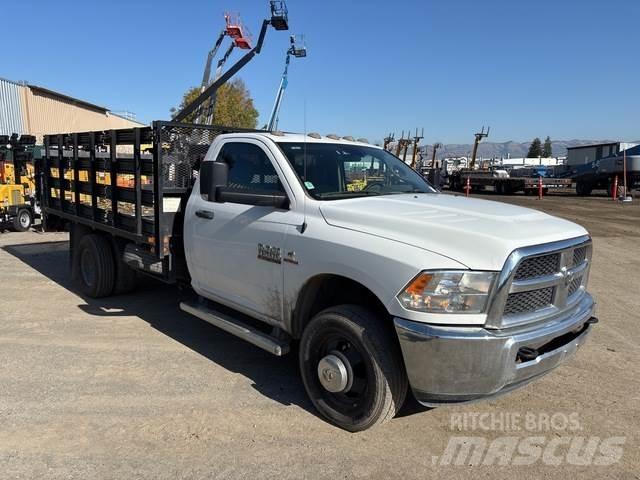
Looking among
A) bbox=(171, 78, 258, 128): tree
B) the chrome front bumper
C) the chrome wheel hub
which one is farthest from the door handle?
bbox=(171, 78, 258, 128): tree

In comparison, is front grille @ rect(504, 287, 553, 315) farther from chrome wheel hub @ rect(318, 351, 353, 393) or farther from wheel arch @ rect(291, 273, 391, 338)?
chrome wheel hub @ rect(318, 351, 353, 393)

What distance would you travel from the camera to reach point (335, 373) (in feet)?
11.4

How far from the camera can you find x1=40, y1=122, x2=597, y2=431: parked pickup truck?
9.77 ft

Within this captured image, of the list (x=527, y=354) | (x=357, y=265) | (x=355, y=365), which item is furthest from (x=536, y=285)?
(x=355, y=365)

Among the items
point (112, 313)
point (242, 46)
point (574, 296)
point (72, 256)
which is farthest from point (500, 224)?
point (242, 46)

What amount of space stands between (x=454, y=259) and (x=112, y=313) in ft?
15.7

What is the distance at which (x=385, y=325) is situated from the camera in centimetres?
337

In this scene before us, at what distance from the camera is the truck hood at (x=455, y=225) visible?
299 cm

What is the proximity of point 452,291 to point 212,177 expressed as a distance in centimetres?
210

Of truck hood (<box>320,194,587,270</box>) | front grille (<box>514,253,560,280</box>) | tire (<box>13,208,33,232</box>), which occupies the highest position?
truck hood (<box>320,194,587,270</box>)

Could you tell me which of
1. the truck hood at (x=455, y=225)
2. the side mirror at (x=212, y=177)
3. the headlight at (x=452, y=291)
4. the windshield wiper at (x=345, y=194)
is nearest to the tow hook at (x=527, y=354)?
the headlight at (x=452, y=291)

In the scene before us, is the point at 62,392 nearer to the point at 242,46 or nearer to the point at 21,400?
the point at 21,400

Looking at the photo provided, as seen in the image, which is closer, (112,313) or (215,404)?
(215,404)

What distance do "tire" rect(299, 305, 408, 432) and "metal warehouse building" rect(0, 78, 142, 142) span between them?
38081 millimetres
